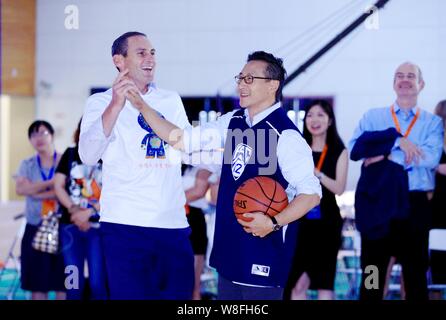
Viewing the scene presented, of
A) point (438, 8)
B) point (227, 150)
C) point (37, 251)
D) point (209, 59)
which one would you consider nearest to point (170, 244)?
point (227, 150)

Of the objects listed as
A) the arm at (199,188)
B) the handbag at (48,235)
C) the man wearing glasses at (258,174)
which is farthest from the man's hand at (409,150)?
the handbag at (48,235)

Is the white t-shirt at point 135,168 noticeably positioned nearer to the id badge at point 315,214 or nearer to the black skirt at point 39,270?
the id badge at point 315,214

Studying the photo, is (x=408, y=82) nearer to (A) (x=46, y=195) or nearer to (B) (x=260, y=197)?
(B) (x=260, y=197)

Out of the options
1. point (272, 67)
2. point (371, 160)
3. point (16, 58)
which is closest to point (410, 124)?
point (371, 160)

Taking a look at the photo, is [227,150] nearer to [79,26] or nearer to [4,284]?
[79,26]

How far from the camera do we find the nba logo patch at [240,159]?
305 centimetres

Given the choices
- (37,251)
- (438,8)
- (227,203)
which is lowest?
(37,251)

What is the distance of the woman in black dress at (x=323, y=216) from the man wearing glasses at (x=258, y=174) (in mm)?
1362

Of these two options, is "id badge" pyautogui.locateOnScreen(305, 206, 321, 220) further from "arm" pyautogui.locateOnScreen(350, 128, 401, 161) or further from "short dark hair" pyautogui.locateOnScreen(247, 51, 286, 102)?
"short dark hair" pyautogui.locateOnScreen(247, 51, 286, 102)

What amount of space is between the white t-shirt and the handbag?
1.68 meters

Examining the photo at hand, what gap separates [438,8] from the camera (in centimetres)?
527

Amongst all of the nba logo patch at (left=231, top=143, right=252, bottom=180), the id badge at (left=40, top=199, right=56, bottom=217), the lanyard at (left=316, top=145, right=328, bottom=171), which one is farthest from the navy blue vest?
the id badge at (left=40, top=199, right=56, bottom=217)

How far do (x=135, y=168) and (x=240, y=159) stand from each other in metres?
0.55
